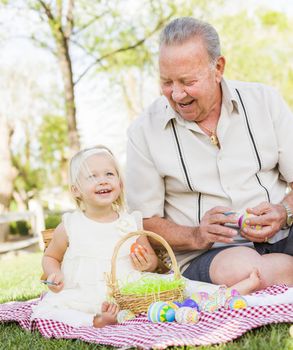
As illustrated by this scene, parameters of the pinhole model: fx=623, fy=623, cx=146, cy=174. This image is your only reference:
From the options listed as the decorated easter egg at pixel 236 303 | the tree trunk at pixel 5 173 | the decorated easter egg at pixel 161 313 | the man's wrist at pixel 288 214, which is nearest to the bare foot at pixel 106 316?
the decorated easter egg at pixel 161 313

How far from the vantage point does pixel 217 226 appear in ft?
10.2

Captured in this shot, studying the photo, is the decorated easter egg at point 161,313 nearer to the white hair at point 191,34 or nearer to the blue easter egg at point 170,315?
the blue easter egg at point 170,315

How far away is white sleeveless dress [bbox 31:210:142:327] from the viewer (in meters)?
3.12

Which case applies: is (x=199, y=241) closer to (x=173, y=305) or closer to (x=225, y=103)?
(x=173, y=305)

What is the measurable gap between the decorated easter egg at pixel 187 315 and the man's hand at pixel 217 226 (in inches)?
19.1

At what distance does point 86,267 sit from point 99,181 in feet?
1.54

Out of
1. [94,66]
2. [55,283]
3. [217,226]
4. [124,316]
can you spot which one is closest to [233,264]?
[217,226]

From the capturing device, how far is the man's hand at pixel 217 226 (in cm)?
308

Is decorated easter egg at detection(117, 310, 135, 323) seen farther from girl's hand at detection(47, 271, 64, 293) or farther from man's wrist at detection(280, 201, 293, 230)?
man's wrist at detection(280, 201, 293, 230)

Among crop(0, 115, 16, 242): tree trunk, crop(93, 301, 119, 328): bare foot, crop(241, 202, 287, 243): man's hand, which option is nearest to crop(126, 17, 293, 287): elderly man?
crop(241, 202, 287, 243): man's hand

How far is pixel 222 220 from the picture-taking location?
3080 mm

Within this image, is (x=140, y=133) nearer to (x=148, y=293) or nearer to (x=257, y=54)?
(x=148, y=293)

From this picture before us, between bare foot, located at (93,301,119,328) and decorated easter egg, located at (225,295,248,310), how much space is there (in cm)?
54

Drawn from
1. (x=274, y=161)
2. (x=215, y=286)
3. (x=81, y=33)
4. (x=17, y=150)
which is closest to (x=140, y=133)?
(x=274, y=161)
